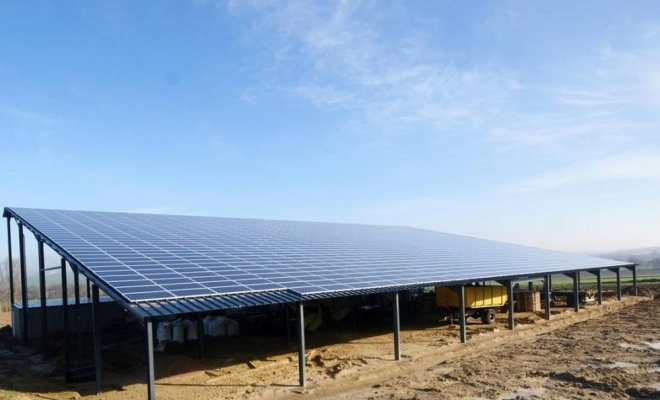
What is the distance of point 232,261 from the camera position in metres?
17.1

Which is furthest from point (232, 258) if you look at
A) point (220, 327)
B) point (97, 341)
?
point (220, 327)

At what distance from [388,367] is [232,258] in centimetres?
639

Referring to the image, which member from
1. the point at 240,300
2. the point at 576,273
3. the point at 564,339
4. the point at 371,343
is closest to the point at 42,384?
the point at 240,300

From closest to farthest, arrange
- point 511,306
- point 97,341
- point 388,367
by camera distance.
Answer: point 97,341, point 388,367, point 511,306

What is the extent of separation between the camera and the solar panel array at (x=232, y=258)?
13.6 metres

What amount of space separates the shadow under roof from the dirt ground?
2.46 m

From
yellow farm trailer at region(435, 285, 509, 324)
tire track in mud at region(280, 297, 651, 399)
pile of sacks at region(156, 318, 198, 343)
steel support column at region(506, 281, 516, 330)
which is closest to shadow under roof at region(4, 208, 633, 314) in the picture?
steel support column at region(506, 281, 516, 330)

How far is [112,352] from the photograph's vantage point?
62.0 feet

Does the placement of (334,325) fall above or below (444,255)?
below

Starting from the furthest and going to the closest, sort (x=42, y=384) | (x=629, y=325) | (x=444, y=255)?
(x=444, y=255) → (x=629, y=325) → (x=42, y=384)

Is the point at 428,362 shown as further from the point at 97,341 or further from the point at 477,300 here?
the point at 97,341

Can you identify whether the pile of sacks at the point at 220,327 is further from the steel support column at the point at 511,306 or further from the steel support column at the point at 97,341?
the steel support column at the point at 511,306

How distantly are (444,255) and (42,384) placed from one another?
19.3 meters

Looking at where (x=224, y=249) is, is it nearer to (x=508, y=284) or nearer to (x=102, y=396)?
(x=102, y=396)
